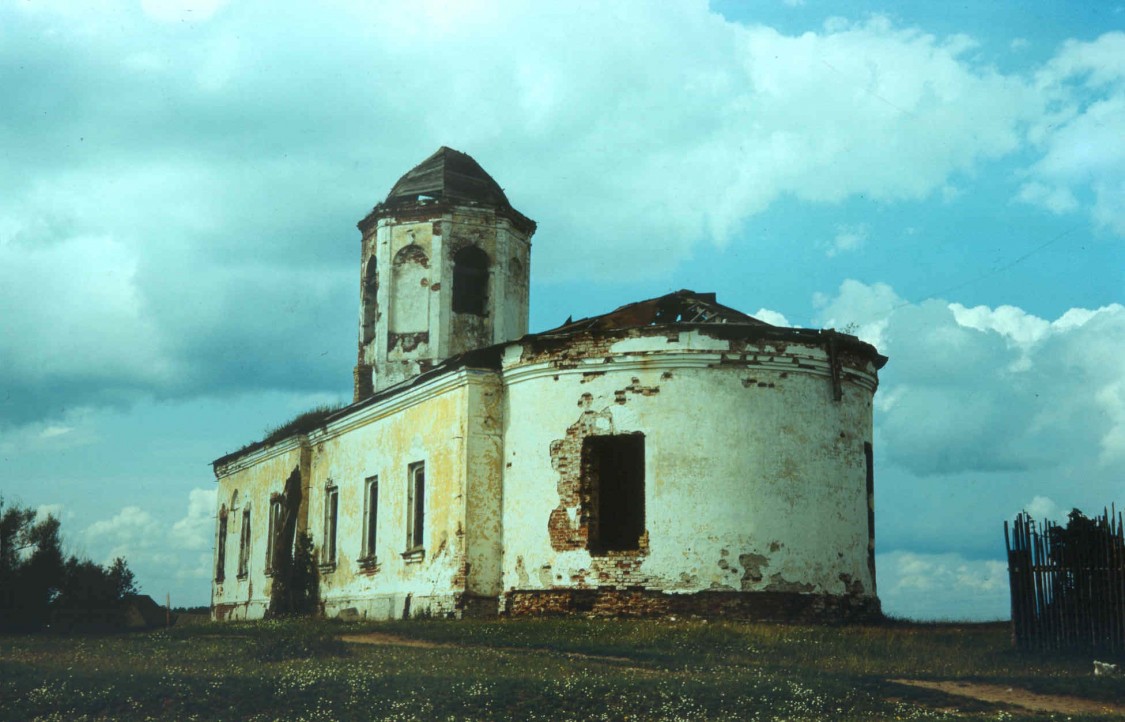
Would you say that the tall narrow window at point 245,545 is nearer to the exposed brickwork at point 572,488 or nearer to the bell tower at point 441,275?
the bell tower at point 441,275

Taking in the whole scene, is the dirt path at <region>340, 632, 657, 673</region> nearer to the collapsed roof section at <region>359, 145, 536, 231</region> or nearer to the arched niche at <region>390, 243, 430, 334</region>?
the arched niche at <region>390, 243, 430, 334</region>

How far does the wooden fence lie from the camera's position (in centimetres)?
1498

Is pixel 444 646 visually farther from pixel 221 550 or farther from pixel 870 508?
pixel 221 550

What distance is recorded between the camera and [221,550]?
34812mm

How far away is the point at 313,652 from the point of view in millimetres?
15195

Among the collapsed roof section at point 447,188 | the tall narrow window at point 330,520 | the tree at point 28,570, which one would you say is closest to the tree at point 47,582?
the tree at point 28,570

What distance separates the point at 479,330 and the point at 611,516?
764cm

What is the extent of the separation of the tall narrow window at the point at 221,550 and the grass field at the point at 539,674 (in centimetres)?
1566

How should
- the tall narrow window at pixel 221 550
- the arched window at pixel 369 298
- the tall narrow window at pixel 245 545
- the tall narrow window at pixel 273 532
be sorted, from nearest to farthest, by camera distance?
the arched window at pixel 369 298 → the tall narrow window at pixel 273 532 → the tall narrow window at pixel 245 545 → the tall narrow window at pixel 221 550

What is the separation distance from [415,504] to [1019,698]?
43.8ft

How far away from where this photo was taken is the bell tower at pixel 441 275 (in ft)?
87.4

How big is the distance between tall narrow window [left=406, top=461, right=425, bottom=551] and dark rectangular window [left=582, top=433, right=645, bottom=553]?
165 inches

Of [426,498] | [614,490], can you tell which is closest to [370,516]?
[426,498]

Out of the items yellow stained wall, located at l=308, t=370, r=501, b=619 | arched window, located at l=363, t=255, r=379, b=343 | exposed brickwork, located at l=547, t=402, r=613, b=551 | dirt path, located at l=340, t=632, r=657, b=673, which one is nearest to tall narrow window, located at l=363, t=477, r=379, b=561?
yellow stained wall, located at l=308, t=370, r=501, b=619
